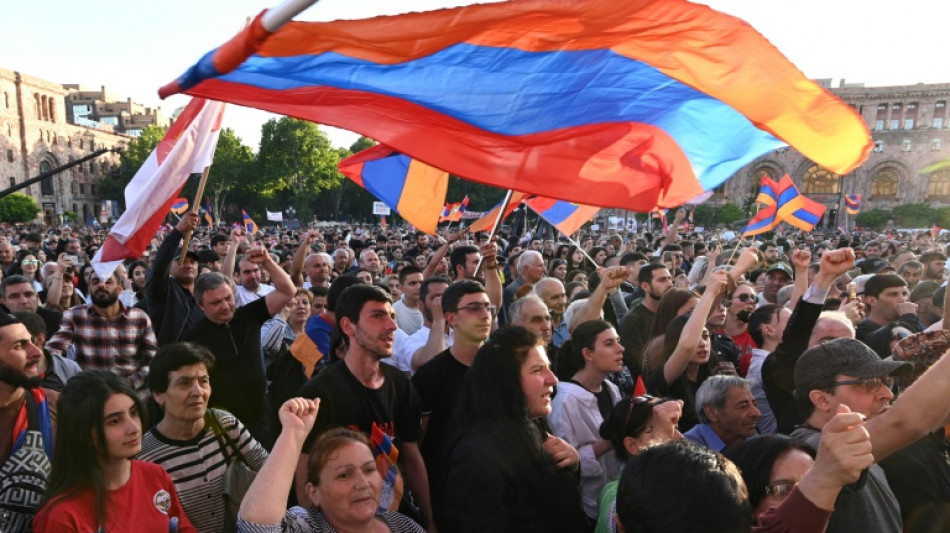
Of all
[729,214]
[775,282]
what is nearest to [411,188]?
[775,282]

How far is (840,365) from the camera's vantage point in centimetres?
254

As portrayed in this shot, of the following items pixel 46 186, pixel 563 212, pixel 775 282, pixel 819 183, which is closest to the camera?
pixel 563 212

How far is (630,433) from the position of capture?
2805mm

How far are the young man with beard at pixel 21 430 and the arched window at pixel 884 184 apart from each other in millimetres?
73215

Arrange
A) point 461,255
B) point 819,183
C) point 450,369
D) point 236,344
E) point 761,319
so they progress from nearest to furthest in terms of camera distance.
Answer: point 450,369
point 236,344
point 761,319
point 461,255
point 819,183

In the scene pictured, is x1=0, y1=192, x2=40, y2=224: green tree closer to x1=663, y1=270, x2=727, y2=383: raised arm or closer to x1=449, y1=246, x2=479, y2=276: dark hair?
→ x1=449, y1=246, x2=479, y2=276: dark hair

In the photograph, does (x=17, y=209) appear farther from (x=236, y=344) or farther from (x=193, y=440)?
(x=193, y=440)

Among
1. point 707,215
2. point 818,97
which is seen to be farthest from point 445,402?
point 707,215

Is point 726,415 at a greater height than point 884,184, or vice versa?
point 884,184

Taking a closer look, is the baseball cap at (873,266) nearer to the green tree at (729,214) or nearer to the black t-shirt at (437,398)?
the black t-shirt at (437,398)

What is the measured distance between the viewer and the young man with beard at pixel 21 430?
2.49m

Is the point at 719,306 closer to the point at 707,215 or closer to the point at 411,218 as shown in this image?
the point at 411,218

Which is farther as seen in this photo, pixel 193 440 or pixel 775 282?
pixel 775 282

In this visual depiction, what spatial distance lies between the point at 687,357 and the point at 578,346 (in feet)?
2.24
